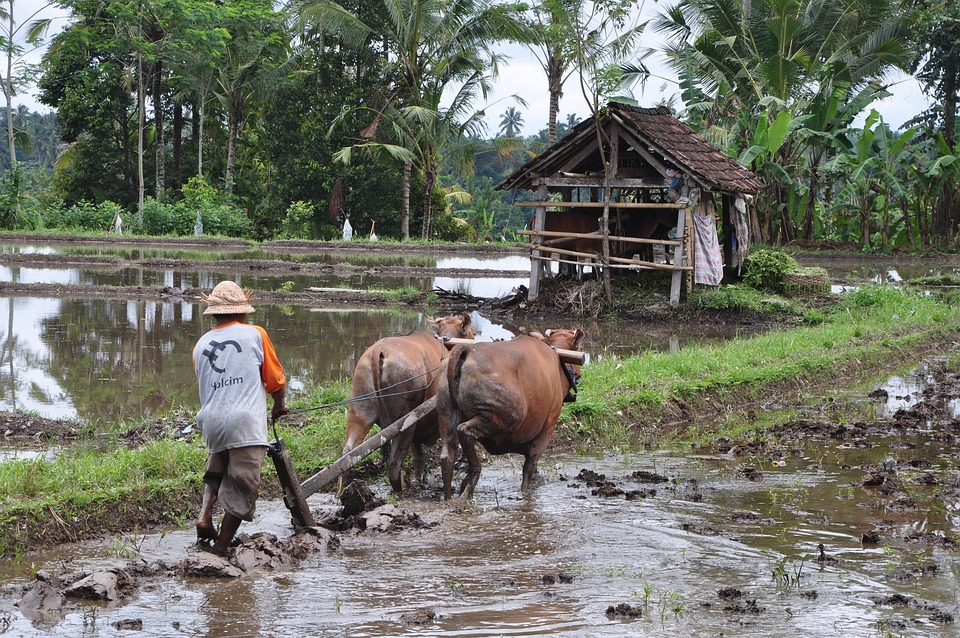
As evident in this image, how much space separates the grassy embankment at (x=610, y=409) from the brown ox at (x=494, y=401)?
135cm

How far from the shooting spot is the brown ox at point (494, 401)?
7328 mm

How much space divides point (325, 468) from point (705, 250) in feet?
52.2

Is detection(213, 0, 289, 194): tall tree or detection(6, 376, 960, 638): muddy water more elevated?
detection(213, 0, 289, 194): tall tree

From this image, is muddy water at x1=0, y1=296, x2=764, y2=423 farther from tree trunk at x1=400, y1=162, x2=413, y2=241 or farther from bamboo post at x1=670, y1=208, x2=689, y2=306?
tree trunk at x1=400, y1=162, x2=413, y2=241

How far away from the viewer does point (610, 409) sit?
10.6 m

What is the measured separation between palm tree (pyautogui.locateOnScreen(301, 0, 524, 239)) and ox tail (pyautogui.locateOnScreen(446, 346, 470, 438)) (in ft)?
96.5

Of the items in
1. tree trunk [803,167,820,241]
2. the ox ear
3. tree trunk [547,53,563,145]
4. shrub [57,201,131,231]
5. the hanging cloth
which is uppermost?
tree trunk [547,53,563,145]

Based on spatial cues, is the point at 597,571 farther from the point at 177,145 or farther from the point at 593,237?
the point at 177,145

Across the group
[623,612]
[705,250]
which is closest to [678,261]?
[705,250]

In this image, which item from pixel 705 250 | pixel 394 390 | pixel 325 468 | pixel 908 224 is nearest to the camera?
pixel 325 468

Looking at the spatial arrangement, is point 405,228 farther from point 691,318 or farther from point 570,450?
point 570,450

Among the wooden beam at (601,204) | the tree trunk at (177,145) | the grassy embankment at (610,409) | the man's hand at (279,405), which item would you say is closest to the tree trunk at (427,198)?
the tree trunk at (177,145)

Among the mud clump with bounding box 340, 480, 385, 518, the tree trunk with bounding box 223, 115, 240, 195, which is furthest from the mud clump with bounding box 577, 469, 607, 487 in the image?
the tree trunk with bounding box 223, 115, 240, 195

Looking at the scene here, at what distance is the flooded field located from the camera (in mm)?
5184
